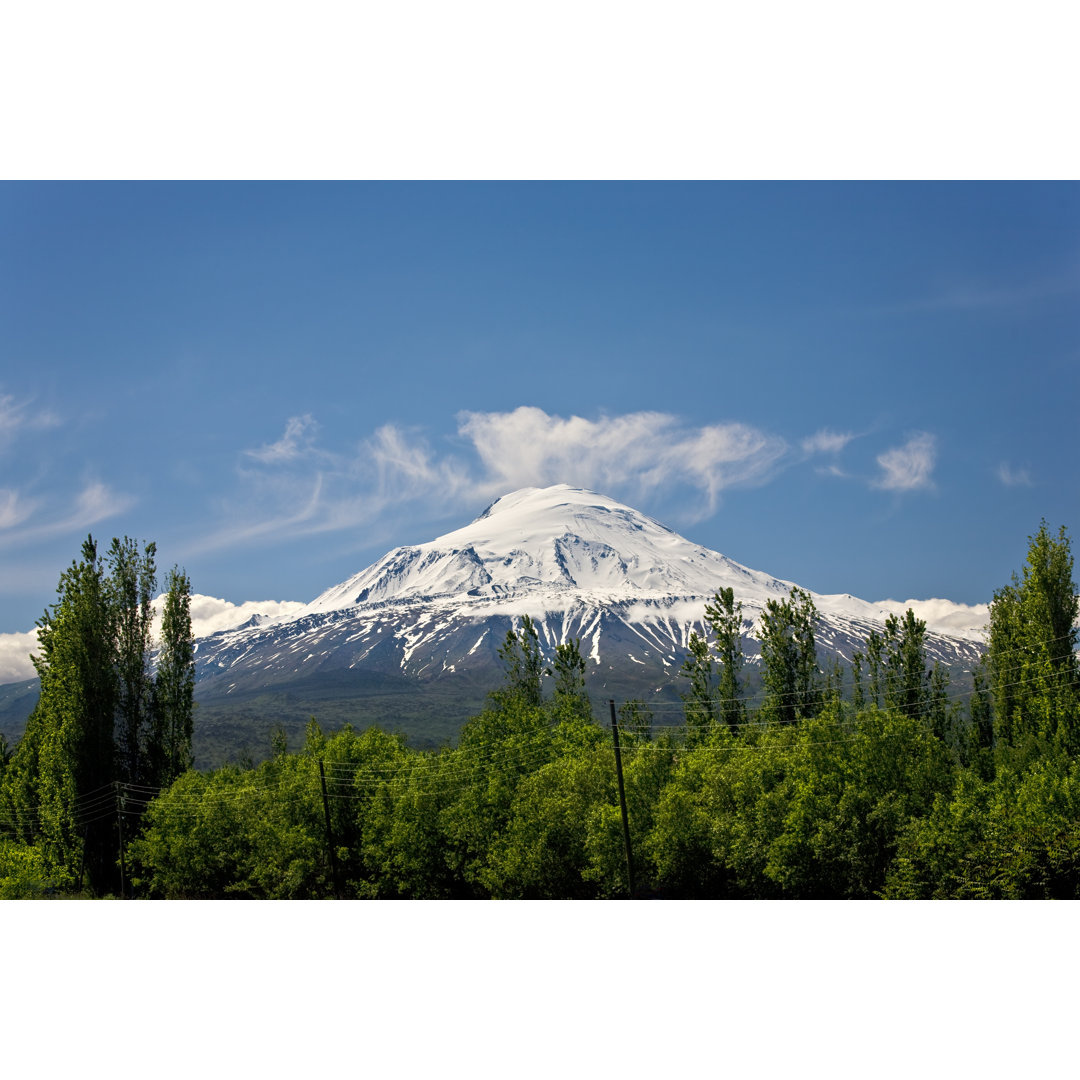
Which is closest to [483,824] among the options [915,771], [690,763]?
[690,763]

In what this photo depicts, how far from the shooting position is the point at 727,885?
22.1 meters

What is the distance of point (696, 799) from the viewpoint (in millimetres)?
22906

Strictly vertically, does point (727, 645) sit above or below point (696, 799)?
above

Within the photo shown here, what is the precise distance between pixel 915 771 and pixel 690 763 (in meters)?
5.71

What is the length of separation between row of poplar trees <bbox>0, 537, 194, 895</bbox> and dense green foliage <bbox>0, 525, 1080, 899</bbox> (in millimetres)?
283

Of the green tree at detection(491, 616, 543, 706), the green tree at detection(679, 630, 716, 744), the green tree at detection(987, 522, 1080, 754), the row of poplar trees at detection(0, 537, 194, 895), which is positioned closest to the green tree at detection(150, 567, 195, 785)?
the row of poplar trees at detection(0, 537, 194, 895)

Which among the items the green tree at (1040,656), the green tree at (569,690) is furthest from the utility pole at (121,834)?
the green tree at (1040,656)

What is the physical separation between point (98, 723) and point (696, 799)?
770 inches

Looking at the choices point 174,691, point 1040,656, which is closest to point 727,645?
point 1040,656

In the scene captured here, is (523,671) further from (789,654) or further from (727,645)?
(789,654)

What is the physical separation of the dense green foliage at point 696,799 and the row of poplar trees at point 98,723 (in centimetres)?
28

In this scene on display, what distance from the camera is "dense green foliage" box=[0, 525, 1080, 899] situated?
18938 mm

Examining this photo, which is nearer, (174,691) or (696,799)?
(696,799)

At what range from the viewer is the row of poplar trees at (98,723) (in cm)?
2841
